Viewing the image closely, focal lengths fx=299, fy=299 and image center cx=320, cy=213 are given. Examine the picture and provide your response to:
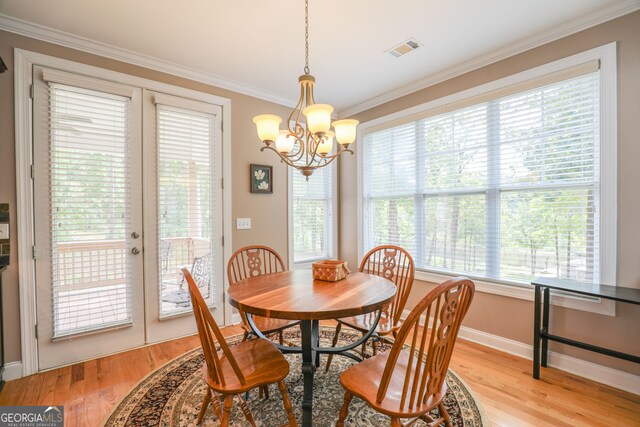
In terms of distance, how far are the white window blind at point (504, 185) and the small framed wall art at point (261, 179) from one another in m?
1.41

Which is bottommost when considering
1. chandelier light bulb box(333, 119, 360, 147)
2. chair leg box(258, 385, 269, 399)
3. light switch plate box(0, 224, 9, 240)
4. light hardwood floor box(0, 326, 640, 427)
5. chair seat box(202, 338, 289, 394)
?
light hardwood floor box(0, 326, 640, 427)

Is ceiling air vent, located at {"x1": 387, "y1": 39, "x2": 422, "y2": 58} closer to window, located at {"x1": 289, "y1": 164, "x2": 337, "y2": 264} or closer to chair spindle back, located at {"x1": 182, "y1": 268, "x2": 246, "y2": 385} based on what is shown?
window, located at {"x1": 289, "y1": 164, "x2": 337, "y2": 264}

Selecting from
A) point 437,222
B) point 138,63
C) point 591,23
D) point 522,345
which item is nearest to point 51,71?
point 138,63

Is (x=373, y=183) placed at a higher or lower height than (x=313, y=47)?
lower

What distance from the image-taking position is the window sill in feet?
7.09

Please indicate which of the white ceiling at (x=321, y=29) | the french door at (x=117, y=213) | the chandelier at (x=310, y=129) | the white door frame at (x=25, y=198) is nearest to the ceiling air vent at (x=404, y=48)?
the white ceiling at (x=321, y=29)

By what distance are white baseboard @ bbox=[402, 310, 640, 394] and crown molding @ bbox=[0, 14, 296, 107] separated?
133 inches

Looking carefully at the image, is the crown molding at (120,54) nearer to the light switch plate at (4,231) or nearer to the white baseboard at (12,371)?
the light switch plate at (4,231)

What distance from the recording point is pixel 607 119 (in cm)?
213

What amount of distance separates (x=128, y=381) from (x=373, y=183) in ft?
10.3

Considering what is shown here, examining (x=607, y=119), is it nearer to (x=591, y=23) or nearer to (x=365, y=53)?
(x=591, y=23)

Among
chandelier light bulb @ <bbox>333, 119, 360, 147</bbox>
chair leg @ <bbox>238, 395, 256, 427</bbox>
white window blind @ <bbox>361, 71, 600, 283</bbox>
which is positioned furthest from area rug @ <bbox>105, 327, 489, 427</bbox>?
chandelier light bulb @ <bbox>333, 119, 360, 147</bbox>

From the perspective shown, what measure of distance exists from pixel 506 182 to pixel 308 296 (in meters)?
2.12

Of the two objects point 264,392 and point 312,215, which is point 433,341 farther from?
point 312,215
